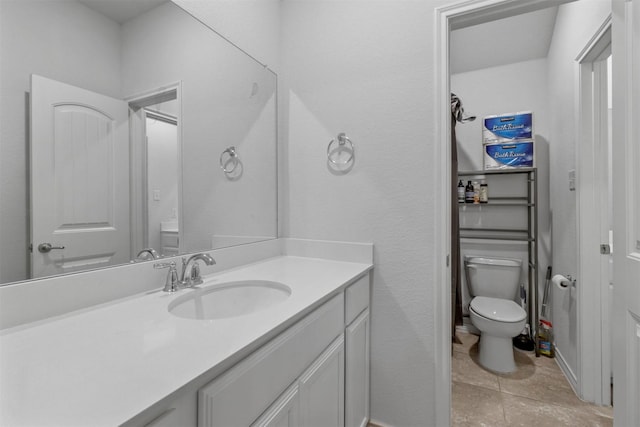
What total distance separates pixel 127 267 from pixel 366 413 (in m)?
1.27

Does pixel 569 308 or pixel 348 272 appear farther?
pixel 569 308

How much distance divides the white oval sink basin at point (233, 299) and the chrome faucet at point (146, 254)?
8.1 inches

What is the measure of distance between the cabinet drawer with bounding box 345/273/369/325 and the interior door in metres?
0.83

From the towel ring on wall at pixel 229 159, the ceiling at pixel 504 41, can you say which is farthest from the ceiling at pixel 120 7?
the ceiling at pixel 504 41

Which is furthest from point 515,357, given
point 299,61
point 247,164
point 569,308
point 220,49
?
point 220,49

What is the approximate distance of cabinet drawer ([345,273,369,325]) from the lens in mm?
1205

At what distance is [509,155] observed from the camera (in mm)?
Result: 2305

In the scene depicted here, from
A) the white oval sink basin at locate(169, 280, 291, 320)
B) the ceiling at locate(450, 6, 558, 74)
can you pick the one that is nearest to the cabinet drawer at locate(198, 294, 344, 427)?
the white oval sink basin at locate(169, 280, 291, 320)

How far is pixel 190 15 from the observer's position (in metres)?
1.20

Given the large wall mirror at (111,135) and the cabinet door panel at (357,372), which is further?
the cabinet door panel at (357,372)

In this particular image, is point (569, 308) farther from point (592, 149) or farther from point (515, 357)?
point (592, 149)

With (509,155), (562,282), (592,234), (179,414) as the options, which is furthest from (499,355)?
(179,414)

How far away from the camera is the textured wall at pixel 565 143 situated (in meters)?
1.73

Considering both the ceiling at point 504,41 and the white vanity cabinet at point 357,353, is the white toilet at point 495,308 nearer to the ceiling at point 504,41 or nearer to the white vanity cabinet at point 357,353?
the white vanity cabinet at point 357,353
